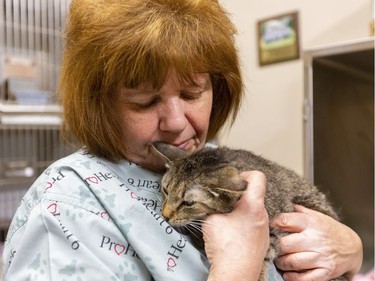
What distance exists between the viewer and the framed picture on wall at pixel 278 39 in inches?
76.1

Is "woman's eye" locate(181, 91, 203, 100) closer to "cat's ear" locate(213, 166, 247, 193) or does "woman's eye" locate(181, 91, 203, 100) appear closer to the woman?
the woman

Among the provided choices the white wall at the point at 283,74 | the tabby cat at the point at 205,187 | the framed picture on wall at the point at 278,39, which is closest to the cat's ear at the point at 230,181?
the tabby cat at the point at 205,187

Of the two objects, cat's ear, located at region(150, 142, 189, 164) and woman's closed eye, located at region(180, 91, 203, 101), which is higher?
woman's closed eye, located at region(180, 91, 203, 101)

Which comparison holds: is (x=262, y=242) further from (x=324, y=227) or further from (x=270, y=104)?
(x=270, y=104)

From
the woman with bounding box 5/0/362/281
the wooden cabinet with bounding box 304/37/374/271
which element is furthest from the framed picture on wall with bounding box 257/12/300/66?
the woman with bounding box 5/0/362/281

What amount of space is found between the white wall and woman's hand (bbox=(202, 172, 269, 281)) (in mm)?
1029

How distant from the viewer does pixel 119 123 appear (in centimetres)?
83

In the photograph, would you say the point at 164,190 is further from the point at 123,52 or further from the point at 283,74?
the point at 283,74

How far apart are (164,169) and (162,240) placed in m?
0.22

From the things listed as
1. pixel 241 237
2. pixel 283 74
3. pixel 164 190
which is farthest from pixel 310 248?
pixel 283 74

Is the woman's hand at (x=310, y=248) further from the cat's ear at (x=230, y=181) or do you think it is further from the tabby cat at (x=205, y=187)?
the cat's ear at (x=230, y=181)

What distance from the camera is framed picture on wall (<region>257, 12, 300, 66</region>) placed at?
1933 mm

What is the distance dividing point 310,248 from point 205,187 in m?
0.29

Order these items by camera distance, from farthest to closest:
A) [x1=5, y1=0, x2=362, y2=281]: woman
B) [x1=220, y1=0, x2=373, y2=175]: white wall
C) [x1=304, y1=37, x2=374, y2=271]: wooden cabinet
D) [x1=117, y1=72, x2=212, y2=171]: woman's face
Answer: [x1=220, y1=0, x2=373, y2=175]: white wall
[x1=304, y1=37, x2=374, y2=271]: wooden cabinet
[x1=117, y1=72, x2=212, y2=171]: woman's face
[x1=5, y1=0, x2=362, y2=281]: woman
